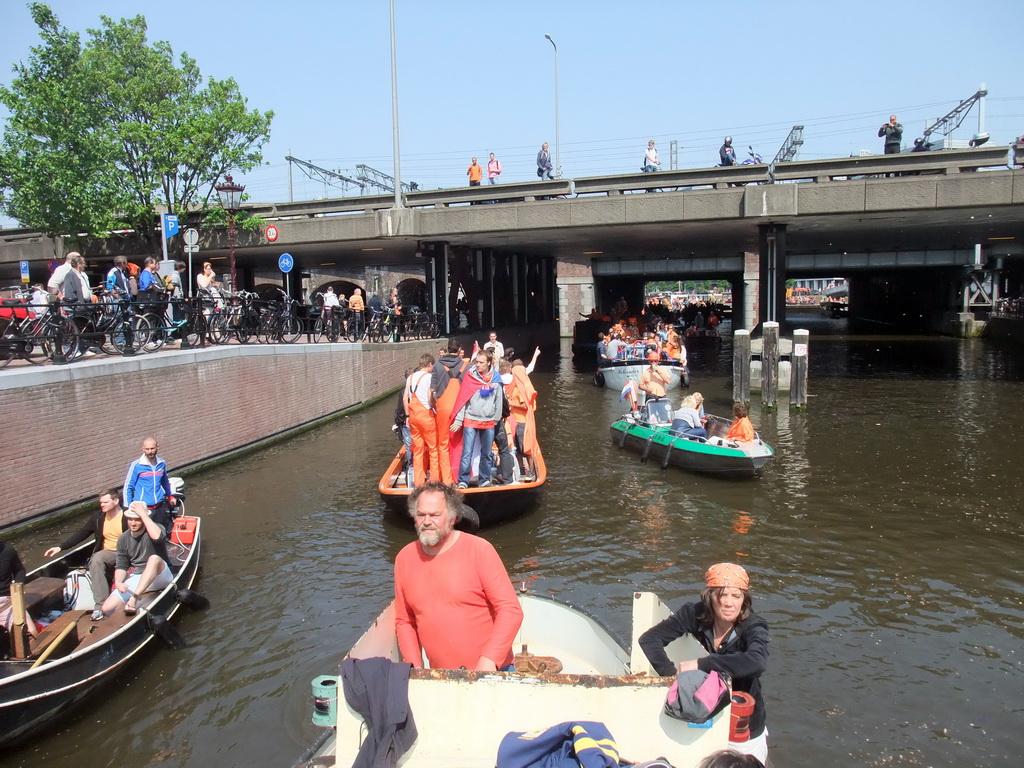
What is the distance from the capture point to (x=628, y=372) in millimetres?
24672

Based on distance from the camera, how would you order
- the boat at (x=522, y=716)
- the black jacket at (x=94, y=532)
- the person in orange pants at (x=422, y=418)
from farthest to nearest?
the person in orange pants at (x=422, y=418), the black jacket at (x=94, y=532), the boat at (x=522, y=716)

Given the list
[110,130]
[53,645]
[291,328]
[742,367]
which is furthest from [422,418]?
[110,130]

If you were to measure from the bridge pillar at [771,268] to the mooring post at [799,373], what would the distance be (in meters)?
2.46

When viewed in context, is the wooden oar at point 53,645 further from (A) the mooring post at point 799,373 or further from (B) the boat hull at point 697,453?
(A) the mooring post at point 799,373

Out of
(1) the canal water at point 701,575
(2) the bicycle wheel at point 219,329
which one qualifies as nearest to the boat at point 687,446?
→ (1) the canal water at point 701,575

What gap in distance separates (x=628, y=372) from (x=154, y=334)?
13850 millimetres

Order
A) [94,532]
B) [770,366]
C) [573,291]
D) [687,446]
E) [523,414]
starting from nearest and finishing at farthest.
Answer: [94,532]
[523,414]
[687,446]
[770,366]
[573,291]

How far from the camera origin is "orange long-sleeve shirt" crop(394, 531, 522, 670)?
13.4ft

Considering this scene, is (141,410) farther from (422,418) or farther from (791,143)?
(791,143)

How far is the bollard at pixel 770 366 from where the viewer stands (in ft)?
67.2

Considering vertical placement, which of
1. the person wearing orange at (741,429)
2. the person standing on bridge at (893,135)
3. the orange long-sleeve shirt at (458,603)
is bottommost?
the person wearing orange at (741,429)

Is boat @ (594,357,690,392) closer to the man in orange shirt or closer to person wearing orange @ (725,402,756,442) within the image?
person wearing orange @ (725,402,756,442)

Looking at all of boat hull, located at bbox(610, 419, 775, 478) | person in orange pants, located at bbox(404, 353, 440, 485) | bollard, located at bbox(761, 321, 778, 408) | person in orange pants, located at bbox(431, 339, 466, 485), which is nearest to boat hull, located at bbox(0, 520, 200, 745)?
person in orange pants, located at bbox(404, 353, 440, 485)

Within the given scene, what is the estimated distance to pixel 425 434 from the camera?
34.7 feet
